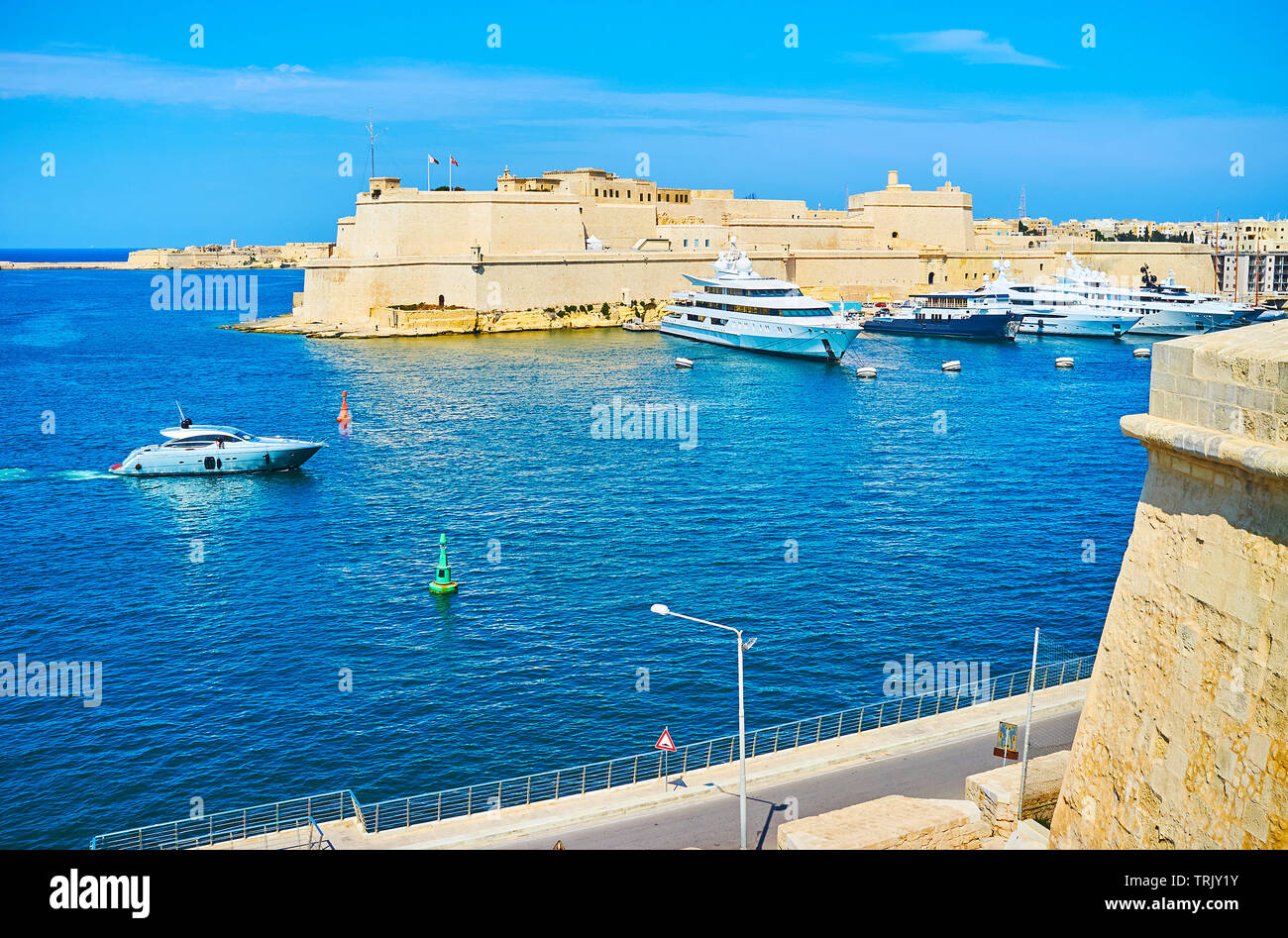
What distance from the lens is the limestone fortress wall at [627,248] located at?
69.8 metres

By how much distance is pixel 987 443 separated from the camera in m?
37.8

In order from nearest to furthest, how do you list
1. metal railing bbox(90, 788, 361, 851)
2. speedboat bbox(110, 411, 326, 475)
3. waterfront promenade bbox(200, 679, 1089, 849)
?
1. waterfront promenade bbox(200, 679, 1089, 849)
2. metal railing bbox(90, 788, 361, 851)
3. speedboat bbox(110, 411, 326, 475)

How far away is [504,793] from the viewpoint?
49.7ft

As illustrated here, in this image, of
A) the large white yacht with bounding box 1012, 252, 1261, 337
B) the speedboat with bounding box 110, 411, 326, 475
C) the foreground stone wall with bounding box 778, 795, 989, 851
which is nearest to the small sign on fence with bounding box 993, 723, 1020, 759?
the foreground stone wall with bounding box 778, 795, 989, 851

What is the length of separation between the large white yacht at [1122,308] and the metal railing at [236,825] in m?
65.9

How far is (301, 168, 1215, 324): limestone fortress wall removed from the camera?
69750 mm

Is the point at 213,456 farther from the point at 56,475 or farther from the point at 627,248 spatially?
the point at 627,248

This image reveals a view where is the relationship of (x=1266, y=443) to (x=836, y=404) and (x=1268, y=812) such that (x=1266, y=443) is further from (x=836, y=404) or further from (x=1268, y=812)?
(x=836, y=404)

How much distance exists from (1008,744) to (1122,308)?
66.3 metres

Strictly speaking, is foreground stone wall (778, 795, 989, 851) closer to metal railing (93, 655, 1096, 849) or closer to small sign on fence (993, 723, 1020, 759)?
small sign on fence (993, 723, 1020, 759)

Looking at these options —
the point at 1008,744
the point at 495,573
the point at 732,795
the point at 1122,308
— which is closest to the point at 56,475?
the point at 495,573

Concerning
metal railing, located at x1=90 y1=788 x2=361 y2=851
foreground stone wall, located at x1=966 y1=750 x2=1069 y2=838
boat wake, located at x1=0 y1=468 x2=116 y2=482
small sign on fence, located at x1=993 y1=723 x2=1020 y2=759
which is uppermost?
boat wake, located at x1=0 y1=468 x2=116 y2=482

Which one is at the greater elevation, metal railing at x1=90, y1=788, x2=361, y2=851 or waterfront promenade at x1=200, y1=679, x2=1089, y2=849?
waterfront promenade at x1=200, y1=679, x2=1089, y2=849

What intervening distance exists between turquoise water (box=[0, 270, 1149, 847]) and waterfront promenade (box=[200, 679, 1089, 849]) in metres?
2.49
